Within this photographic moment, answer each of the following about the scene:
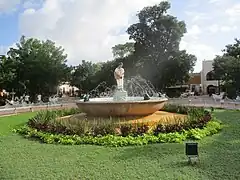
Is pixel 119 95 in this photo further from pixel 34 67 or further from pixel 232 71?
pixel 34 67

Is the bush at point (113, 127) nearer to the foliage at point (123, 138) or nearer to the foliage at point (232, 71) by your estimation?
the foliage at point (123, 138)

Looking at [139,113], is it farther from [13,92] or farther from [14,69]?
[13,92]

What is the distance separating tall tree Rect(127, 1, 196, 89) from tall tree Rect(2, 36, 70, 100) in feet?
33.4

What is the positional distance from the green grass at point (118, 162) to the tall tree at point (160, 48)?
2495 cm

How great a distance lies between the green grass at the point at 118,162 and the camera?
24.5ft

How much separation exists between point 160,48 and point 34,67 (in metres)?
14.5

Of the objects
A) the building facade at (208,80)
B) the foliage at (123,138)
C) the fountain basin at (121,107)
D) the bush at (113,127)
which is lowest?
the foliage at (123,138)

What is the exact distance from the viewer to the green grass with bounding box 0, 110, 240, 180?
7461 millimetres

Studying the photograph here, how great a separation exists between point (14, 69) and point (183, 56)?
18.5m

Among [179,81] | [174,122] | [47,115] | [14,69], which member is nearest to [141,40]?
[179,81]

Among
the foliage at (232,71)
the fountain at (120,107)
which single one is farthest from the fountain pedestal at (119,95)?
the foliage at (232,71)

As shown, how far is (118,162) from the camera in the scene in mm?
8469

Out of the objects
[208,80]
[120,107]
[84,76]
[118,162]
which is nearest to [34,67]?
[84,76]

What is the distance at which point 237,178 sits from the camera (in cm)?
710
